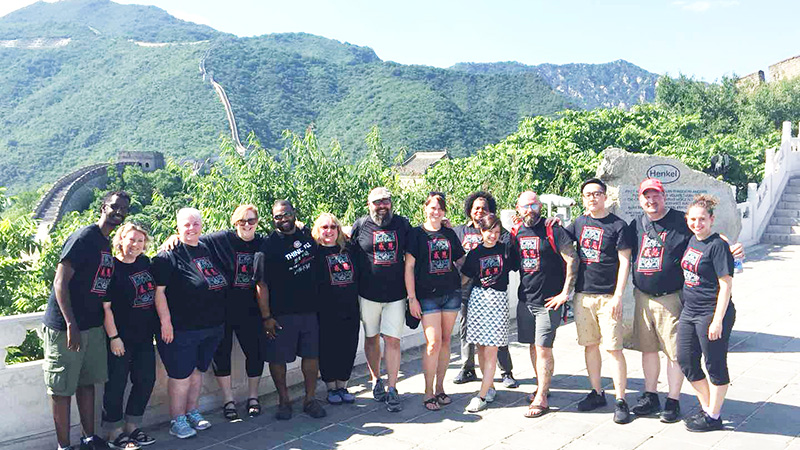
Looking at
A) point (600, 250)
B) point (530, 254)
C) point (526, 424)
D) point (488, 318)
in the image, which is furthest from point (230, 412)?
point (600, 250)

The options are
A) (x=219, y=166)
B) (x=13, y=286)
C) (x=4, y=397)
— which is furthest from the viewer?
(x=219, y=166)

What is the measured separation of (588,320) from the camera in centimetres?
486

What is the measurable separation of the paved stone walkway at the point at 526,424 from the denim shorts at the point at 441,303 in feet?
2.58

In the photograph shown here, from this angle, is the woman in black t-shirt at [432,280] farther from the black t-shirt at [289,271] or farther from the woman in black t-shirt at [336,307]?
the black t-shirt at [289,271]

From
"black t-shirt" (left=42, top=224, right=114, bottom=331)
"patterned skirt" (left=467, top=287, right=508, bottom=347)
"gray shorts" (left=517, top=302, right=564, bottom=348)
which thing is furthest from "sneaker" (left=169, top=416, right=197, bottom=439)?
"gray shorts" (left=517, top=302, right=564, bottom=348)

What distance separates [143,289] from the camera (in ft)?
14.6

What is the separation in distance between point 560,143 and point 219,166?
29.1 ft

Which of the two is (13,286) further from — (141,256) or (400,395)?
(400,395)

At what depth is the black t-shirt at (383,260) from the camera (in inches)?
199

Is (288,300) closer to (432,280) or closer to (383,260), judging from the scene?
(383,260)

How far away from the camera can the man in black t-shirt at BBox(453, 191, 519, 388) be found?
5.05 metres

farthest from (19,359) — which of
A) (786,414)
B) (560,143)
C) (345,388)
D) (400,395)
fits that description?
(560,143)

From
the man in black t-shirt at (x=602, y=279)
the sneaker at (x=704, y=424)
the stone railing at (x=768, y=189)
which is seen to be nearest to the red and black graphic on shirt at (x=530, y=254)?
the man in black t-shirt at (x=602, y=279)

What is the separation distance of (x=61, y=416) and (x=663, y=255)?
422 cm
